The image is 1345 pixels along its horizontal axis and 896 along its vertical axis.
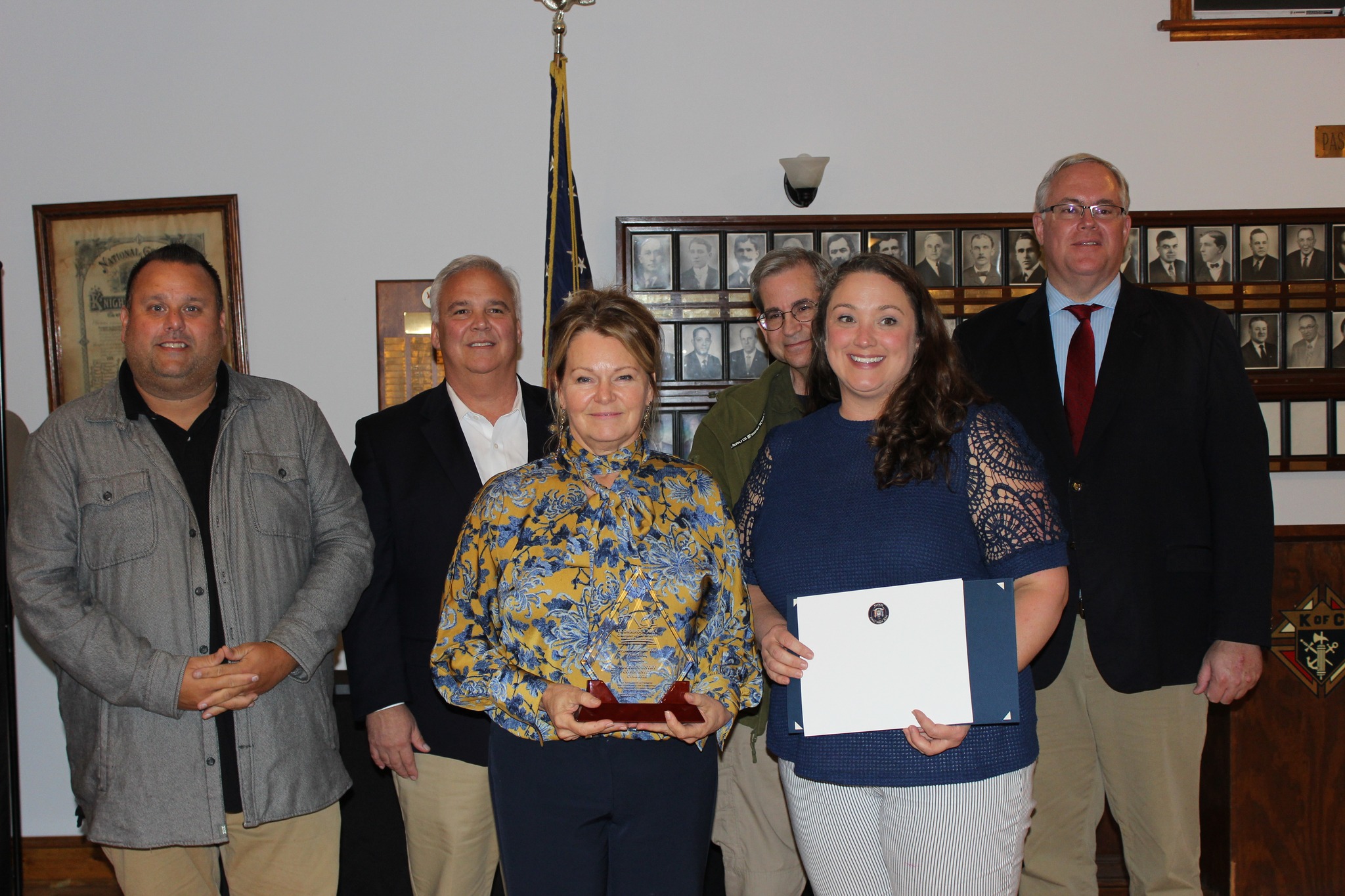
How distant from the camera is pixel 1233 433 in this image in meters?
2.23

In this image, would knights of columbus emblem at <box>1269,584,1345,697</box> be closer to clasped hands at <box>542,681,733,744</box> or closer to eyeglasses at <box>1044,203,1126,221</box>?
eyeglasses at <box>1044,203,1126,221</box>

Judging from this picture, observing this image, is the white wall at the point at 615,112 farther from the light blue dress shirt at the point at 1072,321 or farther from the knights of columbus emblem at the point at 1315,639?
the light blue dress shirt at the point at 1072,321

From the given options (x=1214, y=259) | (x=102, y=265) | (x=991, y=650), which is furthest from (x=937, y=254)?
(x=102, y=265)

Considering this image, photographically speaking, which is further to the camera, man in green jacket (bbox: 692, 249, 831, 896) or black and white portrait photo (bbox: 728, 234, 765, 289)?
black and white portrait photo (bbox: 728, 234, 765, 289)

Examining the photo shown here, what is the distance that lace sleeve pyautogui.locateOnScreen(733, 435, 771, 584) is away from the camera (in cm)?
195

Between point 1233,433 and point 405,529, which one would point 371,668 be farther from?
point 1233,433

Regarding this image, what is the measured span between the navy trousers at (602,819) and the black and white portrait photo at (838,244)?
93.6 inches

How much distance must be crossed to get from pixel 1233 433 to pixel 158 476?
2.38 meters

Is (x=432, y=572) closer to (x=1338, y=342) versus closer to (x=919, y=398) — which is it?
(x=919, y=398)

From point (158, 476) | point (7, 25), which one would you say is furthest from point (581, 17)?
point (158, 476)

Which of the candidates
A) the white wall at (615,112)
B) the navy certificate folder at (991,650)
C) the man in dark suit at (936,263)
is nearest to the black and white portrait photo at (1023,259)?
the white wall at (615,112)

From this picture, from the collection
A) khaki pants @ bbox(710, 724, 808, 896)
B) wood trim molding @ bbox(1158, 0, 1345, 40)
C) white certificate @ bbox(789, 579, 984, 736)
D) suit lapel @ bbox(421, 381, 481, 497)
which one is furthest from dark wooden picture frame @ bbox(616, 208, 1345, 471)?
white certificate @ bbox(789, 579, 984, 736)

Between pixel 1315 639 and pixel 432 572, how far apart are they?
2590 mm

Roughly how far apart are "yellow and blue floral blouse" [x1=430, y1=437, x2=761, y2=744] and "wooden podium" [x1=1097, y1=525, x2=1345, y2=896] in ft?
6.43
